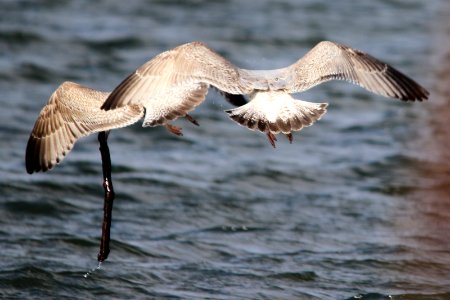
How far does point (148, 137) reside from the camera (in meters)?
10.3

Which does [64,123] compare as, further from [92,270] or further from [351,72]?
[351,72]

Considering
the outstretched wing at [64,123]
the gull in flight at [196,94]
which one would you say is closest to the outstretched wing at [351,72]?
the gull in flight at [196,94]

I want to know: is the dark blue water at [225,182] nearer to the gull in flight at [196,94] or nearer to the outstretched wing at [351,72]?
the outstretched wing at [351,72]

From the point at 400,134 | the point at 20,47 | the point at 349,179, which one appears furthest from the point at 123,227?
the point at 20,47

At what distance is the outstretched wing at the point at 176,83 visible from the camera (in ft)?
18.5

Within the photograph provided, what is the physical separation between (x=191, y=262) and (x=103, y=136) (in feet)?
4.29

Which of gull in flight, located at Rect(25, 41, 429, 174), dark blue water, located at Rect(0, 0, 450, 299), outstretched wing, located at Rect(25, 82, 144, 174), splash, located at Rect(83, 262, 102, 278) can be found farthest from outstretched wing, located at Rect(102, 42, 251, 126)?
splash, located at Rect(83, 262, 102, 278)

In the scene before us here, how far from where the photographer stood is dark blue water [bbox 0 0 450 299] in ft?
22.4

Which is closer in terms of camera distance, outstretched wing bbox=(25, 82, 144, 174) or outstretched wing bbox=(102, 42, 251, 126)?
outstretched wing bbox=(102, 42, 251, 126)

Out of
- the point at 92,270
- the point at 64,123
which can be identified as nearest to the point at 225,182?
the point at 92,270

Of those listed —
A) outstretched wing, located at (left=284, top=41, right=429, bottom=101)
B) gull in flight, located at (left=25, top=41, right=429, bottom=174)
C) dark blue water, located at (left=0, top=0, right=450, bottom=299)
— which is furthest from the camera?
dark blue water, located at (left=0, top=0, right=450, bottom=299)

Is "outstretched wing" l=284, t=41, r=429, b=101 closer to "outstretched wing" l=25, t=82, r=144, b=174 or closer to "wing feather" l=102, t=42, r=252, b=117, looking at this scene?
"wing feather" l=102, t=42, r=252, b=117

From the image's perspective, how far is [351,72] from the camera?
238 inches

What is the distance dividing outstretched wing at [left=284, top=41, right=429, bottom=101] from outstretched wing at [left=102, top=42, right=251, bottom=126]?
15.2 inches
